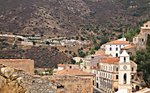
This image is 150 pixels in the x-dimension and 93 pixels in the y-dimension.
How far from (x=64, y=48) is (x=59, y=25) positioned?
20.8 metres

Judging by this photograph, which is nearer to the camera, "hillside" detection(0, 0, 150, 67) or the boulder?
the boulder

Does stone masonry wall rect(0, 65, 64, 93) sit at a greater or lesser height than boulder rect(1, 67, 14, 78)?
lesser

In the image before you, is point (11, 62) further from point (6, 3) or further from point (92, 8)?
point (92, 8)

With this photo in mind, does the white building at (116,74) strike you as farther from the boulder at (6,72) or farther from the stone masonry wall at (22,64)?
the boulder at (6,72)

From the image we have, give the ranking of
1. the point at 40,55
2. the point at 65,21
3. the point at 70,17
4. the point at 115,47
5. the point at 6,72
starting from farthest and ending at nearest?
the point at 70,17 → the point at 65,21 → the point at 40,55 → the point at 115,47 → the point at 6,72

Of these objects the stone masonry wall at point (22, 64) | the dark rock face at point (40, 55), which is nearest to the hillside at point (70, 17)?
the dark rock face at point (40, 55)

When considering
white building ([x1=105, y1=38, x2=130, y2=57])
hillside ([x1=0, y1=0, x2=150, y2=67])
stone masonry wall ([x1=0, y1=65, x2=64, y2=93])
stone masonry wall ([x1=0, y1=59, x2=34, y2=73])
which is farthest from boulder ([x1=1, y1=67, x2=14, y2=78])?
hillside ([x1=0, y1=0, x2=150, y2=67])

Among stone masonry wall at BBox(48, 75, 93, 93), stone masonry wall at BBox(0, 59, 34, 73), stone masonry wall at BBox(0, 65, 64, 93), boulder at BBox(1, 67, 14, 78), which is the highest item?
boulder at BBox(1, 67, 14, 78)

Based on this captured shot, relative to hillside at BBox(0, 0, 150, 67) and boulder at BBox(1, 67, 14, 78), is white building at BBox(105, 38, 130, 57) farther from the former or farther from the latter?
boulder at BBox(1, 67, 14, 78)

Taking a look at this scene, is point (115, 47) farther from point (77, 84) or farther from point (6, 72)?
point (6, 72)

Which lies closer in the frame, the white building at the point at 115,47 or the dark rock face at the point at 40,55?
the white building at the point at 115,47

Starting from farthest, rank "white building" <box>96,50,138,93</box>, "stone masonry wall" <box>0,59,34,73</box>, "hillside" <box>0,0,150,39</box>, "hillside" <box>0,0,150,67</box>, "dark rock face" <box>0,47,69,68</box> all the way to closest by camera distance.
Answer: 1. "hillside" <box>0,0,150,39</box>
2. "hillside" <box>0,0,150,67</box>
3. "dark rock face" <box>0,47,69,68</box>
4. "white building" <box>96,50,138,93</box>
5. "stone masonry wall" <box>0,59,34,73</box>

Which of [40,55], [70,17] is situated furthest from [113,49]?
[70,17]

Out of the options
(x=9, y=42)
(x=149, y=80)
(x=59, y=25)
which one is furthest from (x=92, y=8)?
(x=149, y=80)
